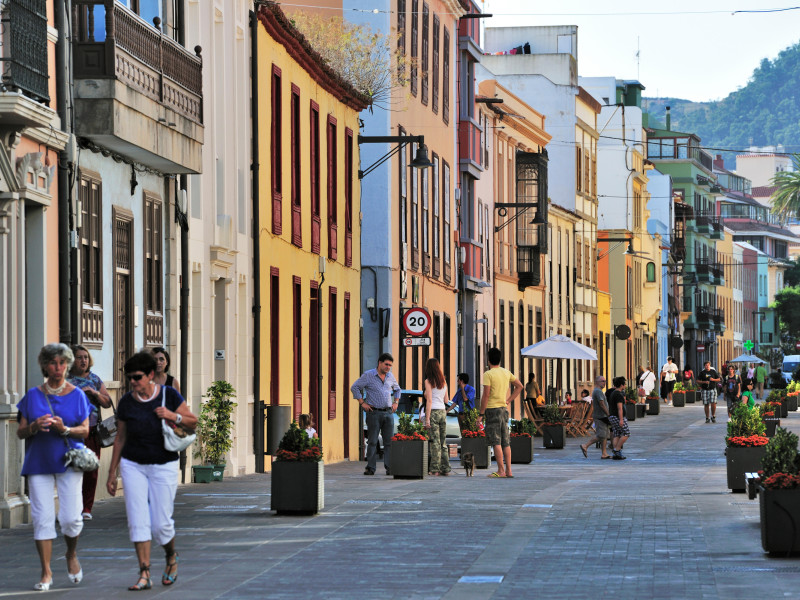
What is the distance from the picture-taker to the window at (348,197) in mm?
35719

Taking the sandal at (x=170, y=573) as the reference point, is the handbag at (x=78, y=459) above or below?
above

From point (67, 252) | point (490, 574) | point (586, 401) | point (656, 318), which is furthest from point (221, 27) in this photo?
point (656, 318)

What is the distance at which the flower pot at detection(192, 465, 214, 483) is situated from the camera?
24281 mm

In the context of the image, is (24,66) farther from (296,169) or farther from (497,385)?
(296,169)

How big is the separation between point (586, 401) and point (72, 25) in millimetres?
28585

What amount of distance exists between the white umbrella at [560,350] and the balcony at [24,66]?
30.3 meters

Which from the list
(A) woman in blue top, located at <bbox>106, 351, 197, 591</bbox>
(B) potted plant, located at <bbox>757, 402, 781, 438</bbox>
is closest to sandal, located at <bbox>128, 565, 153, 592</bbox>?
(A) woman in blue top, located at <bbox>106, 351, 197, 591</bbox>

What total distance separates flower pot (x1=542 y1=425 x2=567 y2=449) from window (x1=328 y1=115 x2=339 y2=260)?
25.7ft

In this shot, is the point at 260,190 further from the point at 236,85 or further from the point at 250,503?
the point at 250,503

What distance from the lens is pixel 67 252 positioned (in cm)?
1905

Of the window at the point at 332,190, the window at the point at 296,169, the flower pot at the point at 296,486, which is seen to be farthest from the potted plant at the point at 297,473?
the window at the point at 332,190

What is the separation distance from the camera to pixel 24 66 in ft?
57.9

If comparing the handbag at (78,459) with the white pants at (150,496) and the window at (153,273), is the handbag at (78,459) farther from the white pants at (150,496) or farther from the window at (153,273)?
the window at (153,273)

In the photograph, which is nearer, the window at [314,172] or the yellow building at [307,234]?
the yellow building at [307,234]
